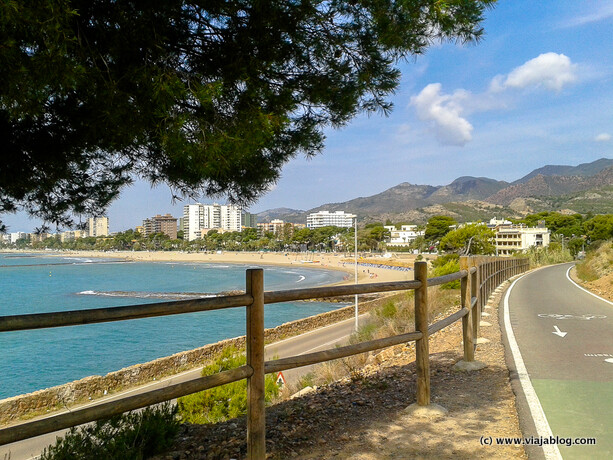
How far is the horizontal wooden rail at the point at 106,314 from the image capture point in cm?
249

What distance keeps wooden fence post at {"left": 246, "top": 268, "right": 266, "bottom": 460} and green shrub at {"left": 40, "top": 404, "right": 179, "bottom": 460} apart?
2.89 feet

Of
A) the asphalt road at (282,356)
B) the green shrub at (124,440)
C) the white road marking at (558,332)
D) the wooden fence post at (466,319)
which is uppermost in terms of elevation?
the wooden fence post at (466,319)

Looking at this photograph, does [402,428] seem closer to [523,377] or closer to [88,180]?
[523,377]

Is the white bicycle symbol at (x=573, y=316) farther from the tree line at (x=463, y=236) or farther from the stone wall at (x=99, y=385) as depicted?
the stone wall at (x=99, y=385)

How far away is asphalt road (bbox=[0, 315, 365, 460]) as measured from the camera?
15125 mm

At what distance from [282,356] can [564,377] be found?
1903cm

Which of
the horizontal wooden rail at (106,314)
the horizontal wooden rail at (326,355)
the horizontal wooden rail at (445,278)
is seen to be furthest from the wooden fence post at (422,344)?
the horizontal wooden rail at (106,314)

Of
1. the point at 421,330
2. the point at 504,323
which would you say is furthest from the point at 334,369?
the point at 421,330

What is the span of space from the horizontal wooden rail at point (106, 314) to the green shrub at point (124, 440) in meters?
1.32

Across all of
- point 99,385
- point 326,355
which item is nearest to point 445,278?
point 326,355

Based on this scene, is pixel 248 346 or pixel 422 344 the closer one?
pixel 248 346

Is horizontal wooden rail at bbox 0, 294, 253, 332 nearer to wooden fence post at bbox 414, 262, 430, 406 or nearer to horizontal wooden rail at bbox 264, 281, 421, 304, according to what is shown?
horizontal wooden rail at bbox 264, 281, 421, 304

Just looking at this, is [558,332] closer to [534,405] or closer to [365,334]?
[534,405]

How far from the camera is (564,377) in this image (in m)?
6.39
